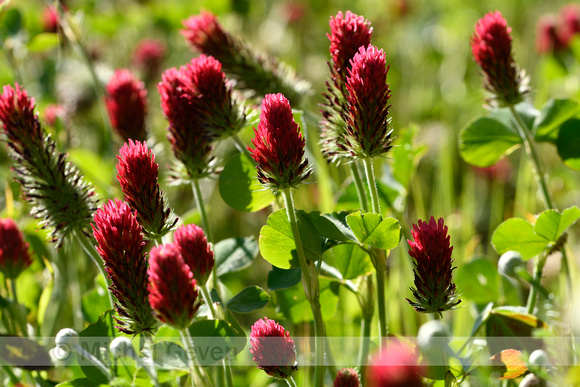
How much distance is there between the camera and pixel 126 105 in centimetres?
138

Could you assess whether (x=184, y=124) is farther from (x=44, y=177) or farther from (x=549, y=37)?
(x=549, y=37)

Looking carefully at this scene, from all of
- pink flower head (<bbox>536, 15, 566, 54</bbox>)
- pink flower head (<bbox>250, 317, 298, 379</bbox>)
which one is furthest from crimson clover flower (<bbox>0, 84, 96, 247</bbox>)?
pink flower head (<bbox>536, 15, 566, 54</bbox>)

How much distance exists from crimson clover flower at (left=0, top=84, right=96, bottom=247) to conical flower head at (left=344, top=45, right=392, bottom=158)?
51 cm

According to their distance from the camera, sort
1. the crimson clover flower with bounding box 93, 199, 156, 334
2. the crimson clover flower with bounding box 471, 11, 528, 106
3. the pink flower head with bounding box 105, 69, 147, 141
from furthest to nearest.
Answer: the pink flower head with bounding box 105, 69, 147, 141
the crimson clover flower with bounding box 471, 11, 528, 106
the crimson clover flower with bounding box 93, 199, 156, 334

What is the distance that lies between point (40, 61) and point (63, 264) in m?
1.73

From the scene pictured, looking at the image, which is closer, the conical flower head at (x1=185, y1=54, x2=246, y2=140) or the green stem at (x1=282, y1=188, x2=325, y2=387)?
the green stem at (x1=282, y1=188, x2=325, y2=387)

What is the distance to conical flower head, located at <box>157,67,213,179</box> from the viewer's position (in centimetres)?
111

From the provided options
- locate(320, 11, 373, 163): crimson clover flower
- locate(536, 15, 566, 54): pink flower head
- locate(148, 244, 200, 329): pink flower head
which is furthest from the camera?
locate(536, 15, 566, 54): pink flower head

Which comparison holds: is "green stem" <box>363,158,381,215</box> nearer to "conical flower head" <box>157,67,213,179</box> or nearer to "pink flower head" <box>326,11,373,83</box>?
"pink flower head" <box>326,11,373,83</box>

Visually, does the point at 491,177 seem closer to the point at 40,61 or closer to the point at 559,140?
the point at 559,140

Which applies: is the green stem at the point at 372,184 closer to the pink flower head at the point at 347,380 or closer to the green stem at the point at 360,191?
the green stem at the point at 360,191

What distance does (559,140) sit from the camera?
1340mm

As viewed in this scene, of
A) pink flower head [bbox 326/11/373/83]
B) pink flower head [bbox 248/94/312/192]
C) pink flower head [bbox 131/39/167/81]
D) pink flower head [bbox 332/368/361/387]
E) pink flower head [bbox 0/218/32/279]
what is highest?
pink flower head [bbox 131/39/167/81]

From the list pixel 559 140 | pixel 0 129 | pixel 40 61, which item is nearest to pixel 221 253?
pixel 0 129
